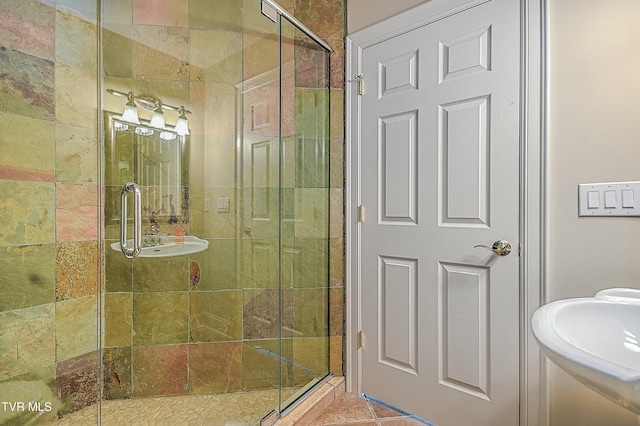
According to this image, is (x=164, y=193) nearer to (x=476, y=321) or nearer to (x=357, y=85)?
(x=357, y=85)

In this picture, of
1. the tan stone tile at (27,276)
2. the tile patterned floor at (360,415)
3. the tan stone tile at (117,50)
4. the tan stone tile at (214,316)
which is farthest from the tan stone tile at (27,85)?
the tile patterned floor at (360,415)

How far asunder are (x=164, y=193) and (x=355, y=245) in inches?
42.3

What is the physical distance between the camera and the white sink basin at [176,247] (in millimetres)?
1613

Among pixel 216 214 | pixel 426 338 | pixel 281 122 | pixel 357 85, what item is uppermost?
pixel 357 85

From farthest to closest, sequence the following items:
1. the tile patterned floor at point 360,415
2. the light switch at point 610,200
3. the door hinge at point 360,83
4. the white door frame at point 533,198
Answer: the door hinge at point 360,83
the tile patterned floor at point 360,415
the white door frame at point 533,198
the light switch at point 610,200

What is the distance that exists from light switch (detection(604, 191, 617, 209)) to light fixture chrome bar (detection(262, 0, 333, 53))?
1536mm

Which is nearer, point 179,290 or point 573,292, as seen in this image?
point 573,292

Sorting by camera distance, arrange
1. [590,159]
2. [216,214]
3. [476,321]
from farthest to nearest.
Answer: [216,214] → [476,321] → [590,159]

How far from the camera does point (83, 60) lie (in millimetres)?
1562

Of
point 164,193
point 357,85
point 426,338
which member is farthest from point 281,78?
point 426,338

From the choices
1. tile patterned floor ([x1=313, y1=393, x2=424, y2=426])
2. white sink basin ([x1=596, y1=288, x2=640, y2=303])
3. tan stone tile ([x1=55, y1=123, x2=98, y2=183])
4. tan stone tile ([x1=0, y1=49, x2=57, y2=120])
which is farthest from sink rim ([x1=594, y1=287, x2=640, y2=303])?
tan stone tile ([x1=0, y1=49, x2=57, y2=120])

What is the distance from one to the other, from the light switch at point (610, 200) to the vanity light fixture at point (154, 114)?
183cm

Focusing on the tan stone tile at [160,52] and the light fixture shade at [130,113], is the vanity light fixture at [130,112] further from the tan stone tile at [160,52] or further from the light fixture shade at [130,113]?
the tan stone tile at [160,52]

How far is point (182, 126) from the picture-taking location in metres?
1.62
